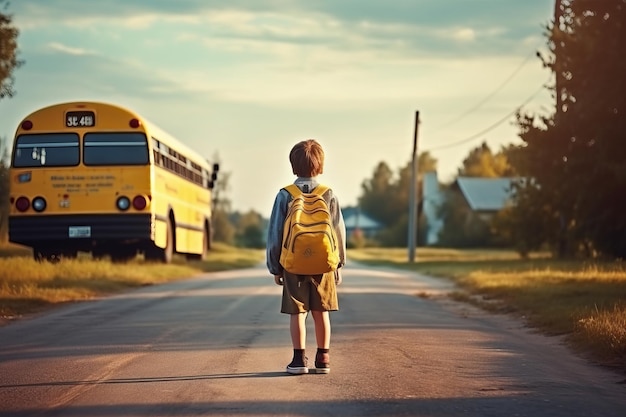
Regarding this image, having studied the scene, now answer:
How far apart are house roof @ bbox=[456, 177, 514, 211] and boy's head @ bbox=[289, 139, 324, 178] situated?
90793 mm

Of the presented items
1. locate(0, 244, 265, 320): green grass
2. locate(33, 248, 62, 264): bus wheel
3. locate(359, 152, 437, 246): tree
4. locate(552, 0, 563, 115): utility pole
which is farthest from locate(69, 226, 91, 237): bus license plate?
locate(359, 152, 437, 246): tree

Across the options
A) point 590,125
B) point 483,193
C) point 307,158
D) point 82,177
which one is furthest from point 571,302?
point 483,193

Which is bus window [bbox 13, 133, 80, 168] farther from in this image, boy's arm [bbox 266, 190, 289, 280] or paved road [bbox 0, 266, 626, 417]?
boy's arm [bbox 266, 190, 289, 280]

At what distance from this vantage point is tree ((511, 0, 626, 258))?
24.8 meters

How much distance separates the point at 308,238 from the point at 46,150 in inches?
776

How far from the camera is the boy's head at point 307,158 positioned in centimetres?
982

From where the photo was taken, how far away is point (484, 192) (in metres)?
107

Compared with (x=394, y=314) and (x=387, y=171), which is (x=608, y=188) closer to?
(x=394, y=314)

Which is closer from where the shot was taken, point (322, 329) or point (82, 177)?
point (322, 329)

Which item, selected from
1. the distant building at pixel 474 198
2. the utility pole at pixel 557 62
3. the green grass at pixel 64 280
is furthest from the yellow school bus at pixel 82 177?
the distant building at pixel 474 198

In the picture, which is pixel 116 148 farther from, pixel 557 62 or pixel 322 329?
pixel 322 329

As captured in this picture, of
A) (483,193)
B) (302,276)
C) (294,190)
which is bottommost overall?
(302,276)

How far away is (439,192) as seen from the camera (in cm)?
10744

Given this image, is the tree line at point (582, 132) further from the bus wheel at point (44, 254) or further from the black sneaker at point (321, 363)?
the black sneaker at point (321, 363)
